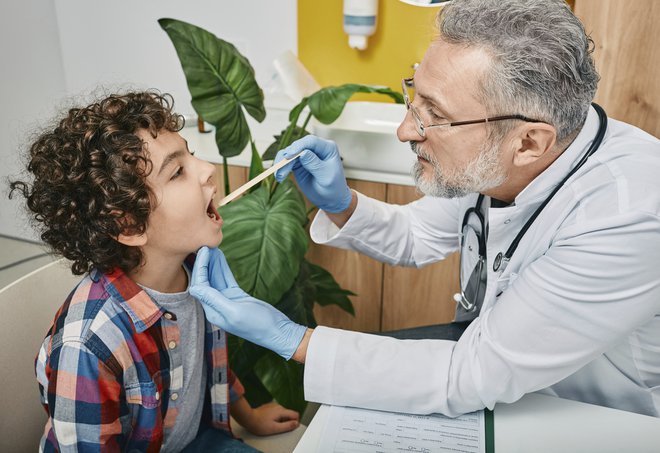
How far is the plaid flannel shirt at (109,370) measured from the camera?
38.1 inches

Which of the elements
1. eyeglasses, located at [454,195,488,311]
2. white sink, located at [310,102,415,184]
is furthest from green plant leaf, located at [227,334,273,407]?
white sink, located at [310,102,415,184]

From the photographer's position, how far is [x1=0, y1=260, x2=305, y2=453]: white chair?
3.43ft

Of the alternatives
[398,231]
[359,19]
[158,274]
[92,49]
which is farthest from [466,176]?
[92,49]

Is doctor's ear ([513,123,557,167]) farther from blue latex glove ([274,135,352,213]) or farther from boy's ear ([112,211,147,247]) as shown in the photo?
boy's ear ([112,211,147,247])

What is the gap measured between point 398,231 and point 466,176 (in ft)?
1.32

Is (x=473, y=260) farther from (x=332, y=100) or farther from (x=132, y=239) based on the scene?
(x=132, y=239)

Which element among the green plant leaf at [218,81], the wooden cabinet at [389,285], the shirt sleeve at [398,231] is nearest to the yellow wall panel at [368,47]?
the wooden cabinet at [389,285]

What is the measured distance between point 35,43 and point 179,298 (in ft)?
6.38

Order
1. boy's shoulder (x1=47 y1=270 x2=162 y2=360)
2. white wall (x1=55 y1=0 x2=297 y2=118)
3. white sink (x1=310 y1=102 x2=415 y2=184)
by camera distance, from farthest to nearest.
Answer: white wall (x1=55 y1=0 x2=297 y2=118) < white sink (x1=310 y1=102 x2=415 y2=184) < boy's shoulder (x1=47 y1=270 x2=162 y2=360)

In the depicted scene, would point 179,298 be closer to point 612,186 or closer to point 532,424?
point 532,424

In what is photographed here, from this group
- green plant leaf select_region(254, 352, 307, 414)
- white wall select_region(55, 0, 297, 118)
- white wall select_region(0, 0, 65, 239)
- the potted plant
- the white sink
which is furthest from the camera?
white wall select_region(0, 0, 65, 239)

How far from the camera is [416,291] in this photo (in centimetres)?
200

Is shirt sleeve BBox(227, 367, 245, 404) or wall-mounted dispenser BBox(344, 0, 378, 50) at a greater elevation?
wall-mounted dispenser BBox(344, 0, 378, 50)

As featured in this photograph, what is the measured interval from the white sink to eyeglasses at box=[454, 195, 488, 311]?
411mm
